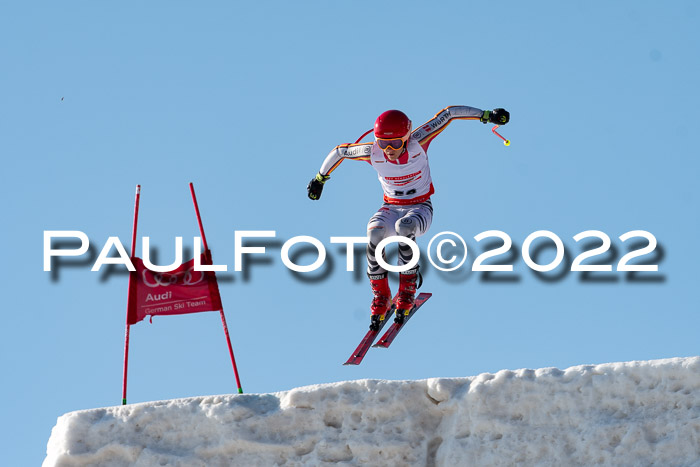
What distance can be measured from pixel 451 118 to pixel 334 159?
140 cm

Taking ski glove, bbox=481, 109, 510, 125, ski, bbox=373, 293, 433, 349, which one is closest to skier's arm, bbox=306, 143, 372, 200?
ski glove, bbox=481, 109, 510, 125

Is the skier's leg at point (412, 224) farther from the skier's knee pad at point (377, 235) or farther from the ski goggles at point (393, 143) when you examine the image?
the ski goggles at point (393, 143)

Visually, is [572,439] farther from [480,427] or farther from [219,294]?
[219,294]

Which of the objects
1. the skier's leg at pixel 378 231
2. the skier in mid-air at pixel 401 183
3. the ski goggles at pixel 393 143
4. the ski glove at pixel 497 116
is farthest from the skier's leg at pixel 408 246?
the ski glove at pixel 497 116

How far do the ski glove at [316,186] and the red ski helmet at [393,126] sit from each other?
45.4 inches

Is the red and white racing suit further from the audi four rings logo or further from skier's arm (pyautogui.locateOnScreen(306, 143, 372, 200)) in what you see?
the audi four rings logo

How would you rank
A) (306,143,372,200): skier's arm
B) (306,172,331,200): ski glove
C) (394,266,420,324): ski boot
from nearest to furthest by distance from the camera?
(394,266,420,324): ski boot
(306,143,372,200): skier's arm
(306,172,331,200): ski glove

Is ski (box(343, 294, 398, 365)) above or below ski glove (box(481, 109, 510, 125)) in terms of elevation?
below

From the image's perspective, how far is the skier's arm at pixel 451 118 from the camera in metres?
10.9

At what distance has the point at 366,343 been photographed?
1080 centimetres

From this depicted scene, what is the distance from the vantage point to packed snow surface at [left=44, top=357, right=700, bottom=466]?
310 inches

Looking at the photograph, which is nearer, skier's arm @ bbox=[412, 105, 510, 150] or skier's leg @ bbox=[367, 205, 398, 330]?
skier's leg @ bbox=[367, 205, 398, 330]

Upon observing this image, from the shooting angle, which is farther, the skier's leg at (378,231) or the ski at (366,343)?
the skier's leg at (378,231)

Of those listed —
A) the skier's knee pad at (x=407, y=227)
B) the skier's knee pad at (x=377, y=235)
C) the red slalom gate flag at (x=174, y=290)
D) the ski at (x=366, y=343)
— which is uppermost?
the skier's knee pad at (x=407, y=227)
